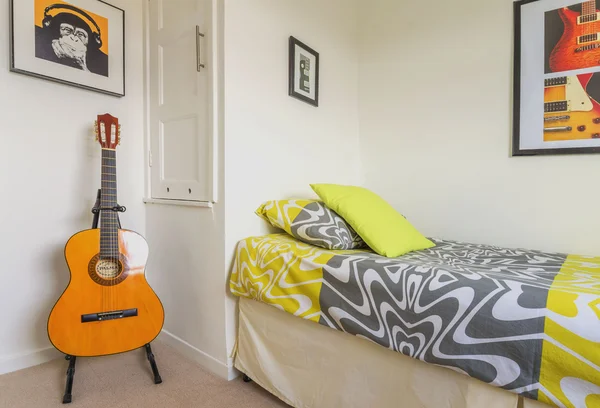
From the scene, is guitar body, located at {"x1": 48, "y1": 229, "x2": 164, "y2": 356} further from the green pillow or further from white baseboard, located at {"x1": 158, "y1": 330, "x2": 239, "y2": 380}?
the green pillow

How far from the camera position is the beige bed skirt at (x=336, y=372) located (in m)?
0.93

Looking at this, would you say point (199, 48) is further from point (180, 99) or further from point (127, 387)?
point (127, 387)

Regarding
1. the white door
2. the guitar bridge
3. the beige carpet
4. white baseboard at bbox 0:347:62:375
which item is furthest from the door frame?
white baseboard at bbox 0:347:62:375

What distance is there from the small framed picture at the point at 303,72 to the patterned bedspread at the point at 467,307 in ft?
3.13

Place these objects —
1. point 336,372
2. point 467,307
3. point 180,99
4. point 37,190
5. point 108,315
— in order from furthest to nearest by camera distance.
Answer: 1. point 180,99
2. point 37,190
3. point 108,315
4. point 336,372
5. point 467,307

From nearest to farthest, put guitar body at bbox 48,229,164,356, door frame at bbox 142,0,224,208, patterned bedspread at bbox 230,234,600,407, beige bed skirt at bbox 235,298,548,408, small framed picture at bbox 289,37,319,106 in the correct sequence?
1. patterned bedspread at bbox 230,234,600,407
2. beige bed skirt at bbox 235,298,548,408
3. guitar body at bbox 48,229,164,356
4. door frame at bbox 142,0,224,208
5. small framed picture at bbox 289,37,319,106

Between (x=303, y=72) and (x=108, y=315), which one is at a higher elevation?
(x=303, y=72)

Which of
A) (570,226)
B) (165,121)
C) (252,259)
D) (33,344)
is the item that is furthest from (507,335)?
(33,344)

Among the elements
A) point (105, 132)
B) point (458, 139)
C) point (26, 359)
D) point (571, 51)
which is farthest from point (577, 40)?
point (26, 359)

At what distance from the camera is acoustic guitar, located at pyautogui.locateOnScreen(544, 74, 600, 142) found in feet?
5.25

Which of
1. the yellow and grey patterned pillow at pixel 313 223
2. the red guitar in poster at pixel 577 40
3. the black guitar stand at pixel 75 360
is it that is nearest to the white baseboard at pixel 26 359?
the black guitar stand at pixel 75 360

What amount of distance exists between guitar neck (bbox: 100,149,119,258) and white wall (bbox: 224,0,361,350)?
0.49 meters

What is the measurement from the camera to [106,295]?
4.68 feet

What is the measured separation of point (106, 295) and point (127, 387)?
43cm
